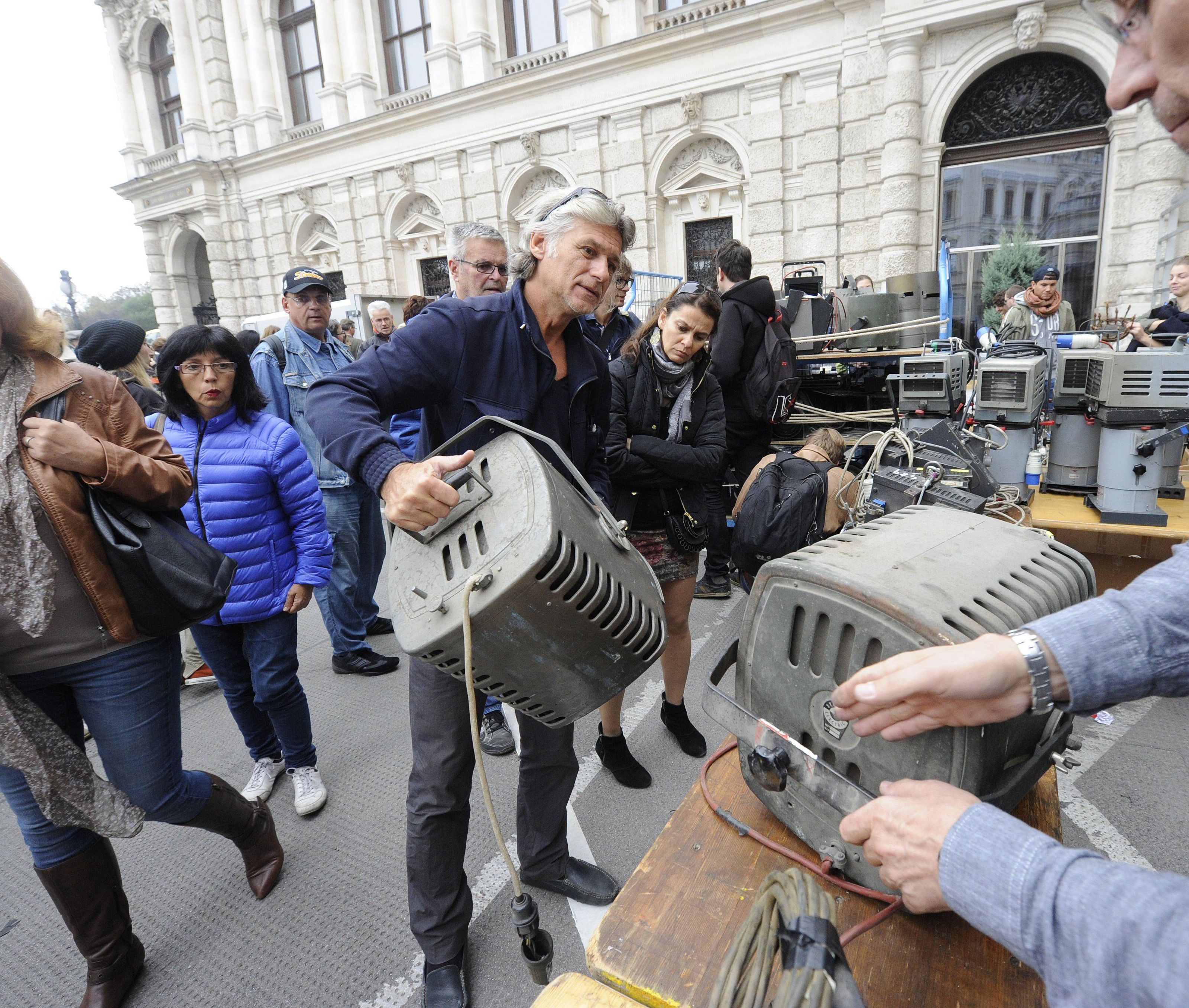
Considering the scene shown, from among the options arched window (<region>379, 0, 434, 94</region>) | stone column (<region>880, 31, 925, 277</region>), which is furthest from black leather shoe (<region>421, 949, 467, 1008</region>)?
arched window (<region>379, 0, 434, 94</region>)

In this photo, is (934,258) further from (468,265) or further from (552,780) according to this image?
(552,780)

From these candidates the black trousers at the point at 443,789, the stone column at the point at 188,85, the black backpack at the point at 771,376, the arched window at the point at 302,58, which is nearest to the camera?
the black trousers at the point at 443,789

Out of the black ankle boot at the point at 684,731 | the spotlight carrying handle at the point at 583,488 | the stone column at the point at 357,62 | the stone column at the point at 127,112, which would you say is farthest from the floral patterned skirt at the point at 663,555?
the stone column at the point at 127,112

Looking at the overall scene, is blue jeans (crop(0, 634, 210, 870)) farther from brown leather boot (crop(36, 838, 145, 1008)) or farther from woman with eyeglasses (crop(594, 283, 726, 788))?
woman with eyeglasses (crop(594, 283, 726, 788))

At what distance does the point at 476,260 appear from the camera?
3193mm

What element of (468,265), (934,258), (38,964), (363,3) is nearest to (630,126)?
(934,258)

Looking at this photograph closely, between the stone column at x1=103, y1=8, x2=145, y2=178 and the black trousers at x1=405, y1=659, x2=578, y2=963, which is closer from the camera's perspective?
the black trousers at x1=405, y1=659, x2=578, y2=963

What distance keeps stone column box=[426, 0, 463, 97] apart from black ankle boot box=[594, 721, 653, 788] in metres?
16.1

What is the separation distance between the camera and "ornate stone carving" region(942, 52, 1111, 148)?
965 cm

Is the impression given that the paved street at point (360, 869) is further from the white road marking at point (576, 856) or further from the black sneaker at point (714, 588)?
the black sneaker at point (714, 588)

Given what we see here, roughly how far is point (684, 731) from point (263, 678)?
1736mm

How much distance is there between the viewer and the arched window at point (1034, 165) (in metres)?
9.75

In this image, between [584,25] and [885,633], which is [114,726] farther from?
[584,25]

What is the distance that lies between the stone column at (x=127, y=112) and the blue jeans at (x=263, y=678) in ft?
82.3
